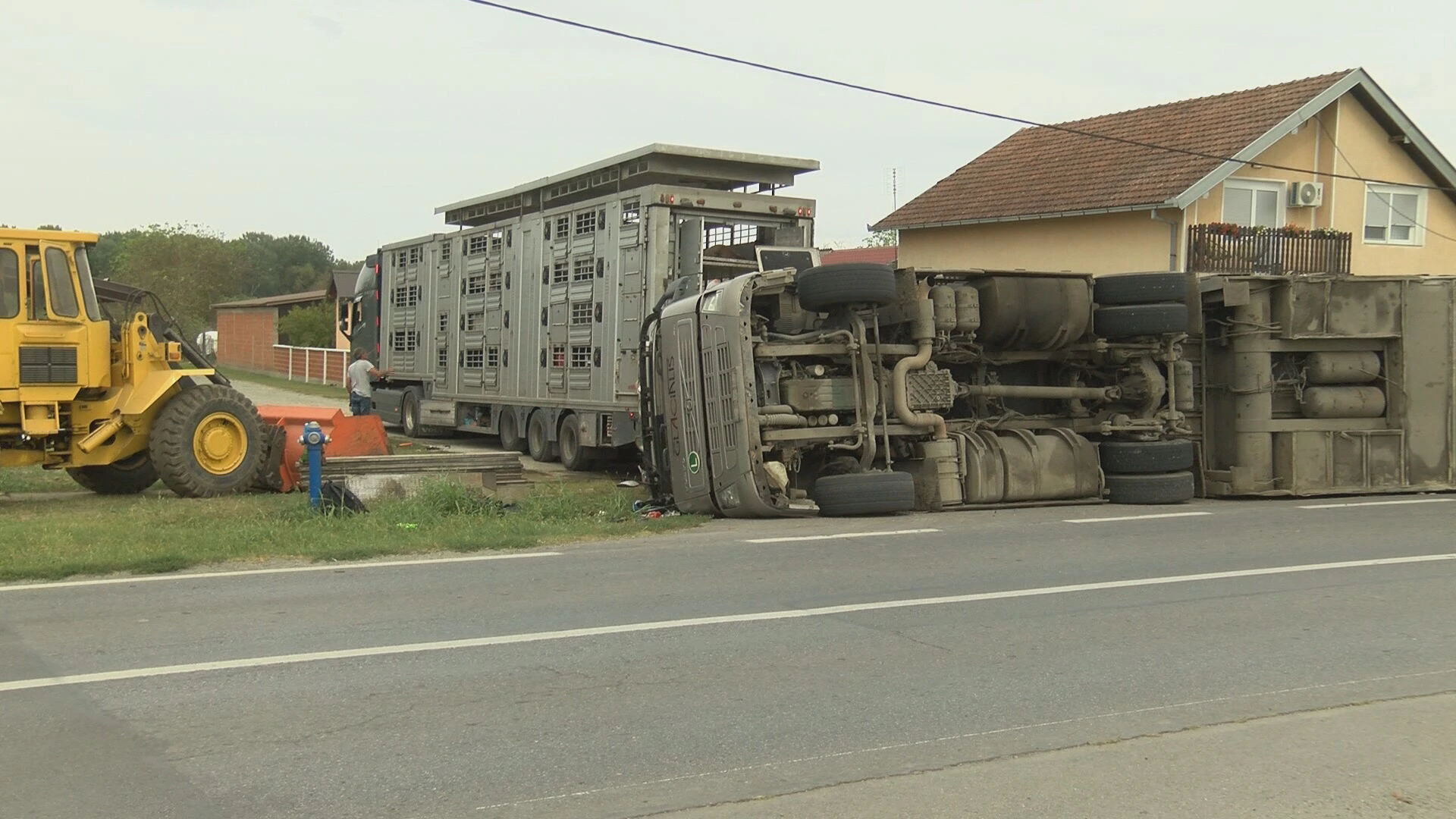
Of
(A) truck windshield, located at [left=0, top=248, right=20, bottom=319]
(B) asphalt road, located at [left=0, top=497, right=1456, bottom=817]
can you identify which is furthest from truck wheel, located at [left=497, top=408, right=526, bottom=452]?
(B) asphalt road, located at [left=0, top=497, right=1456, bottom=817]

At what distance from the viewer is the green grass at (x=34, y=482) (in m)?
15.4

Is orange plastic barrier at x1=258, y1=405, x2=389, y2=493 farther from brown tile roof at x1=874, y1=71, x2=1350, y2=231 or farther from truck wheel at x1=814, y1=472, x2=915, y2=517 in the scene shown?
brown tile roof at x1=874, y1=71, x2=1350, y2=231

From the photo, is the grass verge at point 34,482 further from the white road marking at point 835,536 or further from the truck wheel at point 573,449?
the white road marking at point 835,536

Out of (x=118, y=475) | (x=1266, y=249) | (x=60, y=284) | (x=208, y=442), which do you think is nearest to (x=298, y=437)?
(x=208, y=442)

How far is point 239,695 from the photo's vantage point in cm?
604

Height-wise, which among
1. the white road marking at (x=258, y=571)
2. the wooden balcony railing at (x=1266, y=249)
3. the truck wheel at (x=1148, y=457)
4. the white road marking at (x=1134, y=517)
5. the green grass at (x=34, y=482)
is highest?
the wooden balcony railing at (x=1266, y=249)

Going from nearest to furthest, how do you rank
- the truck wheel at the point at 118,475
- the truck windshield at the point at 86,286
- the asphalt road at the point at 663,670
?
1. the asphalt road at the point at 663,670
2. the truck windshield at the point at 86,286
3. the truck wheel at the point at 118,475

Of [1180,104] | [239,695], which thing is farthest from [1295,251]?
[239,695]

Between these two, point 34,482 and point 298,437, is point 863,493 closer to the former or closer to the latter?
point 298,437

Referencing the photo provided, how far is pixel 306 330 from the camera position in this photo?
50156 mm

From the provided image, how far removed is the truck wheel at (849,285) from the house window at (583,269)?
513 centimetres

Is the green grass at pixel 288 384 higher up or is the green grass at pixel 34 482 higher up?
the green grass at pixel 288 384

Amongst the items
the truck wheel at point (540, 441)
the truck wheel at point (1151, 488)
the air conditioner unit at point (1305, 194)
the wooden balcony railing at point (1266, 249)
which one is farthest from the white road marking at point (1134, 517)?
the air conditioner unit at point (1305, 194)

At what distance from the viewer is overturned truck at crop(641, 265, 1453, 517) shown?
12820 millimetres
